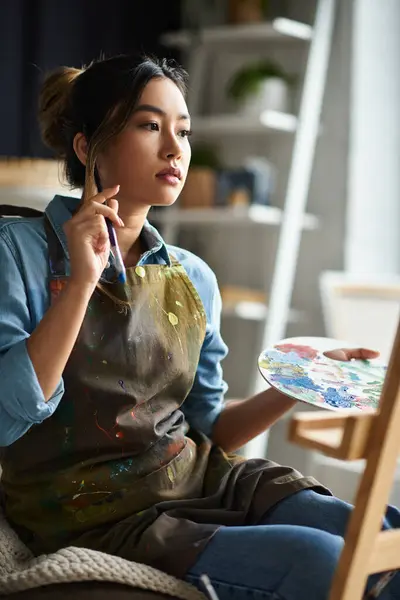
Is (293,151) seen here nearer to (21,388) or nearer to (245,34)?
(245,34)

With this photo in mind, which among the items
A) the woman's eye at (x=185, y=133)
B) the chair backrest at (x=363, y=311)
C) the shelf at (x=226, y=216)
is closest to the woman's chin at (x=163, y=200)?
the woman's eye at (x=185, y=133)

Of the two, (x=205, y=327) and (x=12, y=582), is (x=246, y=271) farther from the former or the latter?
(x=12, y=582)

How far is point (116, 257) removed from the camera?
1204 mm

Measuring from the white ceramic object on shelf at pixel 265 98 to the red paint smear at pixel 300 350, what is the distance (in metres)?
1.91

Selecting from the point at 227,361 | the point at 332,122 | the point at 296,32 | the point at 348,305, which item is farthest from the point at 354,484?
the point at 296,32

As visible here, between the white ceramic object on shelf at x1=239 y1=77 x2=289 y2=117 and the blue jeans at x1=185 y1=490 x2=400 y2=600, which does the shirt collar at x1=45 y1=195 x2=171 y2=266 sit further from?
the white ceramic object on shelf at x1=239 y1=77 x2=289 y2=117

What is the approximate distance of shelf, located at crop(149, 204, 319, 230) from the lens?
303 centimetres

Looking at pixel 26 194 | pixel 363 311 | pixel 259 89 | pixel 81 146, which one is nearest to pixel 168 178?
pixel 81 146

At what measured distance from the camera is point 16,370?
1.05 meters

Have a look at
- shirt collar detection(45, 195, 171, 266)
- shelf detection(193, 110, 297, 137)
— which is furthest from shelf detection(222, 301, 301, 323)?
shirt collar detection(45, 195, 171, 266)

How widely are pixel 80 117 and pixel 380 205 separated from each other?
205 centimetres

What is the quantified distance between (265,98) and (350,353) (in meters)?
1.96

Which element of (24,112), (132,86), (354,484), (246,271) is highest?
(132,86)

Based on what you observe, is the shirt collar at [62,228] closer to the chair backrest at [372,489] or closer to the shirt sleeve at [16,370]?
the shirt sleeve at [16,370]
